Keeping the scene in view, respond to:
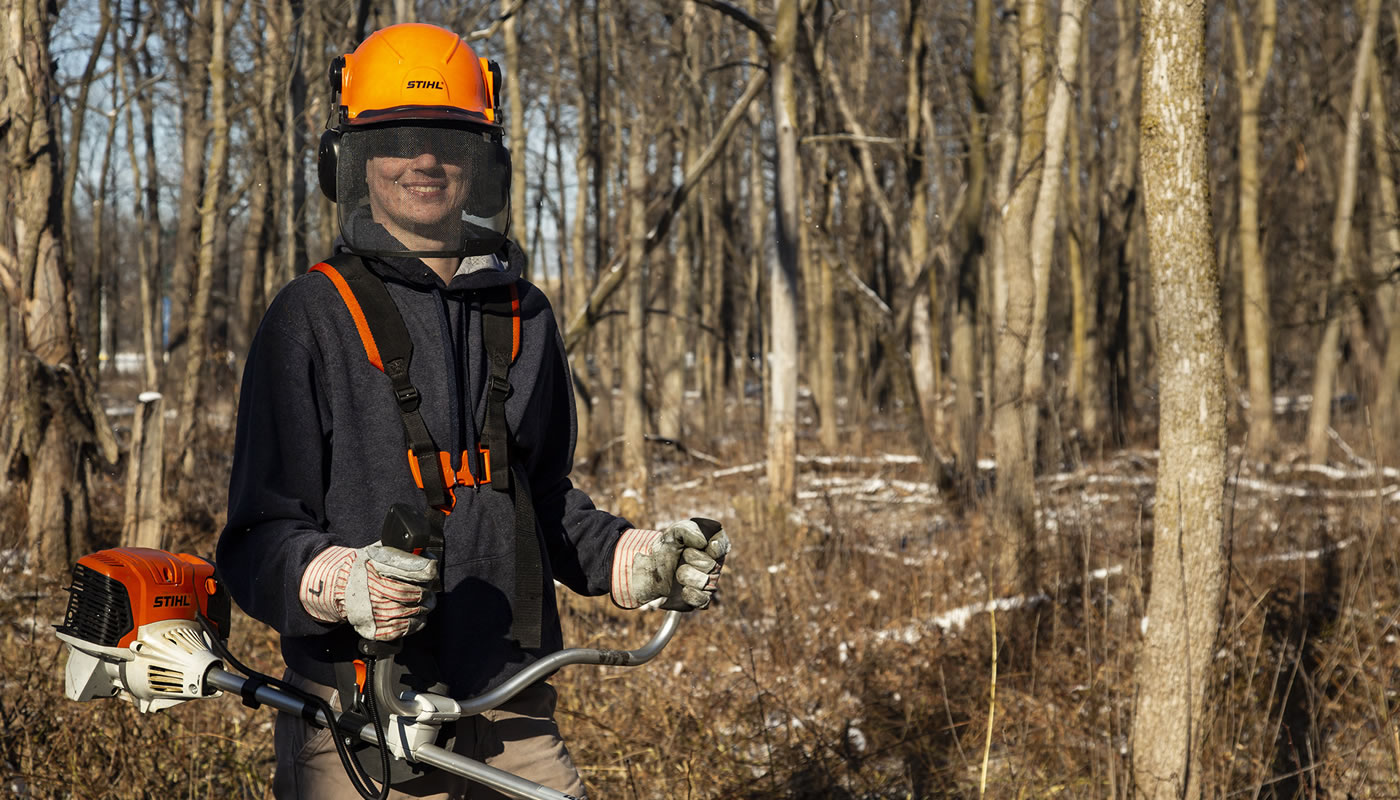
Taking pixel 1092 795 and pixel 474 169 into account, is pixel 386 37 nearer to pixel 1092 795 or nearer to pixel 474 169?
pixel 474 169

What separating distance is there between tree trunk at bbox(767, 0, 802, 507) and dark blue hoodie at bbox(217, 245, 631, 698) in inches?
257

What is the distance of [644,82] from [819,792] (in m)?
14.6

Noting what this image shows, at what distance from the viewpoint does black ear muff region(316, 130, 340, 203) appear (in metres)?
2.14

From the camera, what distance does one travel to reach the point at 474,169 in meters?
2.14

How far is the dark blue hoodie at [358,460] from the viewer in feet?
6.02

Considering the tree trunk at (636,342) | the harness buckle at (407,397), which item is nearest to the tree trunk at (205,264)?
the tree trunk at (636,342)

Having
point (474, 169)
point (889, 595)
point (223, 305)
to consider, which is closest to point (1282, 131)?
point (889, 595)

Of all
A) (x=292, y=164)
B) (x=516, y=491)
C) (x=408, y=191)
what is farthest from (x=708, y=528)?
(x=292, y=164)

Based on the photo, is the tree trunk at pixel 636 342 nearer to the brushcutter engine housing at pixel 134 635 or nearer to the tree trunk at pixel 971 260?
the tree trunk at pixel 971 260

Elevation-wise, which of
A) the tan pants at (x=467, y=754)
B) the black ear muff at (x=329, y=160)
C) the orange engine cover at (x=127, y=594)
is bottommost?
the tan pants at (x=467, y=754)

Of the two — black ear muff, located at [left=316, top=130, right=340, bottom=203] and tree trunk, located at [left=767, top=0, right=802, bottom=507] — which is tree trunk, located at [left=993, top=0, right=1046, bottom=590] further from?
black ear muff, located at [left=316, top=130, right=340, bottom=203]

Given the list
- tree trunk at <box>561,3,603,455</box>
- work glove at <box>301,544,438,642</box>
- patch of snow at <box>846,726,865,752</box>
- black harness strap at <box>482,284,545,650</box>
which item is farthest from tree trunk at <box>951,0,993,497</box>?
work glove at <box>301,544,438,642</box>

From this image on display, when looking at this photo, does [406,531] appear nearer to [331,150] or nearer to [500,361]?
[500,361]

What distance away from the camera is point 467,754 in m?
2.06
